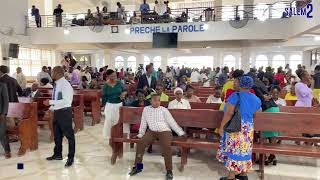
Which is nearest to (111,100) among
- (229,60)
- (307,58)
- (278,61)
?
(307,58)

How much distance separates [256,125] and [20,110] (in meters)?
4.18

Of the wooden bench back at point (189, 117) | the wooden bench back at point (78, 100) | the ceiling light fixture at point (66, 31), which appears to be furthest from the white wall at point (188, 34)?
the wooden bench back at point (189, 117)

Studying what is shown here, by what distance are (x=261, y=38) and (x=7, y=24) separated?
12.2 meters

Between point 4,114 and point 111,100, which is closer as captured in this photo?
point 4,114

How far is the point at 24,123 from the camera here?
19.9 feet

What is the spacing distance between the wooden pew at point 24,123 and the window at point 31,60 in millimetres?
12801

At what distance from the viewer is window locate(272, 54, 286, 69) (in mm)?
29484

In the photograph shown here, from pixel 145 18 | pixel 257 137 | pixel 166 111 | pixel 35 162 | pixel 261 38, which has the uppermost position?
pixel 145 18

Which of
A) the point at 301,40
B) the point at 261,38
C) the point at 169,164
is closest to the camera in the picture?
the point at 169,164

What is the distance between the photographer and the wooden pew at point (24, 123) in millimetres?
6036

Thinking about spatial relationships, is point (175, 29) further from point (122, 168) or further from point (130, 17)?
point (122, 168)

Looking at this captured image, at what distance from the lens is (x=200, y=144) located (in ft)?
16.6

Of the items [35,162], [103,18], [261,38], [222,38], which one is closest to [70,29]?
[103,18]

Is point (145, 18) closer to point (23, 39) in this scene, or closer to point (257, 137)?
point (23, 39)
